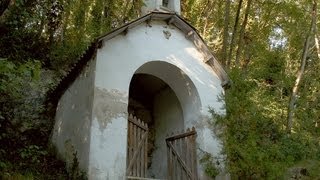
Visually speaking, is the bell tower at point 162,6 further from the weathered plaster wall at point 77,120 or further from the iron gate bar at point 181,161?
the iron gate bar at point 181,161

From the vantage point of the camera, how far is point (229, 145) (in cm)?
860

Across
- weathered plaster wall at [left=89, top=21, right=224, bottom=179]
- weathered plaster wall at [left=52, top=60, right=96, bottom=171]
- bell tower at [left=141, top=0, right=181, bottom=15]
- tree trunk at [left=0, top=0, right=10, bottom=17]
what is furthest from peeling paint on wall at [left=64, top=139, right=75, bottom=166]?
bell tower at [left=141, top=0, right=181, bottom=15]

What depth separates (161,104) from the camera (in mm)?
12023

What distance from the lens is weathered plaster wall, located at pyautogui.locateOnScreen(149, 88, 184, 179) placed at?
11.1 meters

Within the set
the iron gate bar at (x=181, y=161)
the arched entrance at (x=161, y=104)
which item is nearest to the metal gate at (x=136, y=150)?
the iron gate bar at (x=181, y=161)

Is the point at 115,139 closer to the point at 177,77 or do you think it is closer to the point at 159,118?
the point at 177,77

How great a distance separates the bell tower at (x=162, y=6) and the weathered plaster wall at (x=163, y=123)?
2.42 metres

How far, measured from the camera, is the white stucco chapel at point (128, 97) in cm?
850

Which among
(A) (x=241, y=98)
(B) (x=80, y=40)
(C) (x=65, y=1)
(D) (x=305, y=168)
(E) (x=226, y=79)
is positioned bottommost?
(D) (x=305, y=168)

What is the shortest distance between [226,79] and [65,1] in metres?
8.48

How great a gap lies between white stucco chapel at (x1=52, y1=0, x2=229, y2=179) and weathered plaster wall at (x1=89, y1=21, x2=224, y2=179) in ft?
0.07

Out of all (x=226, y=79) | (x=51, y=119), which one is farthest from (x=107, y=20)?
(x=226, y=79)

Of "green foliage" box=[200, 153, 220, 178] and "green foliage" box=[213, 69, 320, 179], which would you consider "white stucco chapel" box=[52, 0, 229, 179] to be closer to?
"green foliage" box=[200, 153, 220, 178]

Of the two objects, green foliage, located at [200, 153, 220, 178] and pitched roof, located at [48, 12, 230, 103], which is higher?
pitched roof, located at [48, 12, 230, 103]
